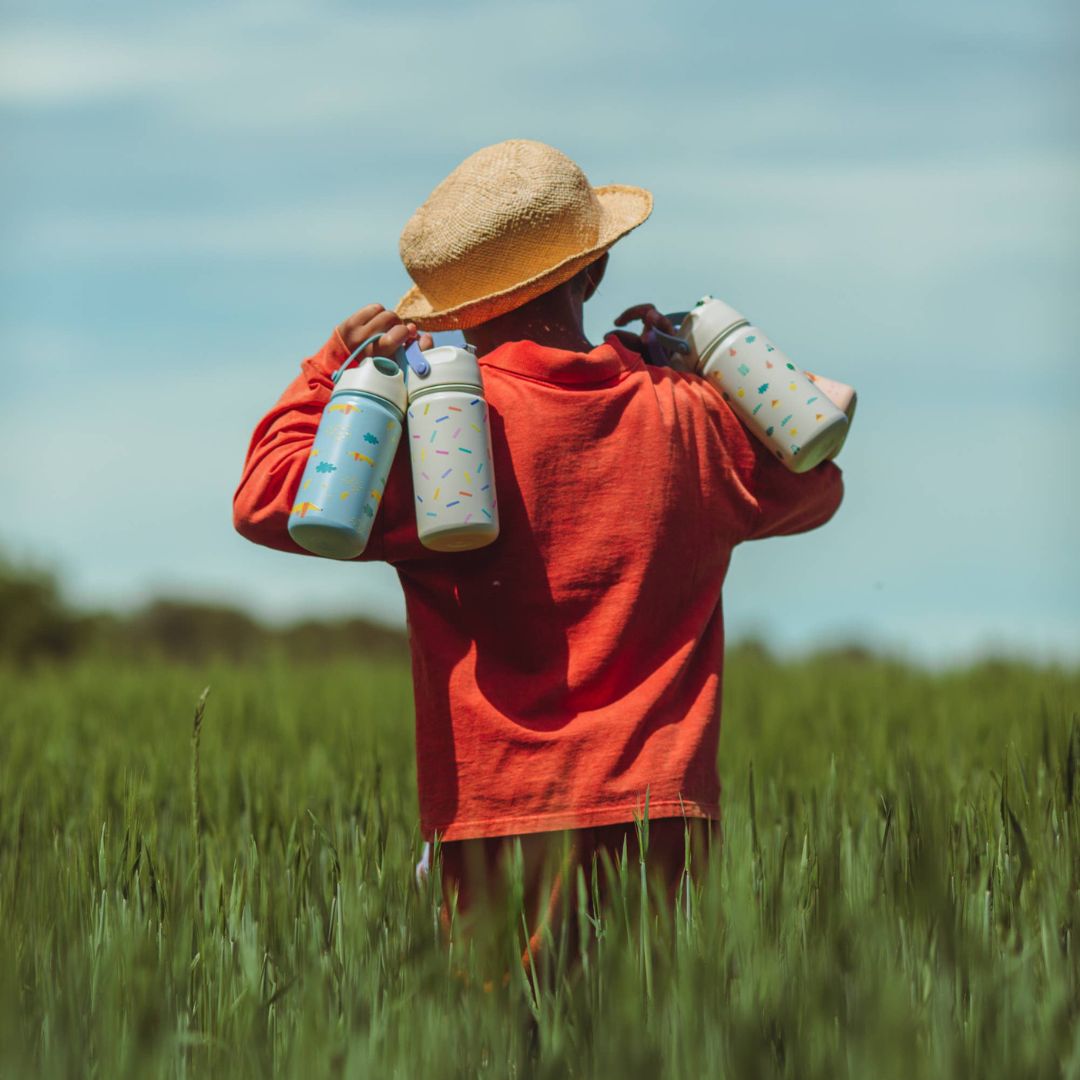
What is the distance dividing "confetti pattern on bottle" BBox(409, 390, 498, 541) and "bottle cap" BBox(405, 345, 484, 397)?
2cm

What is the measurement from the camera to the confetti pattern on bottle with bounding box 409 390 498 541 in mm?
1733

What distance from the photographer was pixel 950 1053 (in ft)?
4.46

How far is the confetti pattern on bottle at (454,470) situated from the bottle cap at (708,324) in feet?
1.39

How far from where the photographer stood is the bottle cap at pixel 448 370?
1803 mm

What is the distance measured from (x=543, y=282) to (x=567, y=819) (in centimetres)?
72

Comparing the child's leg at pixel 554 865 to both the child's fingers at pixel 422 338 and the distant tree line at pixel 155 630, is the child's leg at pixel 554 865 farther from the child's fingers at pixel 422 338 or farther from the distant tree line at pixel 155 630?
the distant tree line at pixel 155 630

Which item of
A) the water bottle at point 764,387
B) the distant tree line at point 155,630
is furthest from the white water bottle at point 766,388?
the distant tree line at point 155,630

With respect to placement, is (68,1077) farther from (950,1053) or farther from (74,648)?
(74,648)

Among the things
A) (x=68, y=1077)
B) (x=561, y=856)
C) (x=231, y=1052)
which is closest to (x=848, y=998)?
(x=561, y=856)

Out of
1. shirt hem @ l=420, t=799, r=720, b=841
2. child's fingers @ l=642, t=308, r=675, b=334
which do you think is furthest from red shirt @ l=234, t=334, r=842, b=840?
child's fingers @ l=642, t=308, r=675, b=334

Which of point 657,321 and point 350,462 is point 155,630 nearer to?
point 657,321

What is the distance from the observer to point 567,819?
180 centimetres

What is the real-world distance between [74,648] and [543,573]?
1144 centimetres

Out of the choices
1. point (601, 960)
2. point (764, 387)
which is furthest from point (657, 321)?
point (601, 960)
